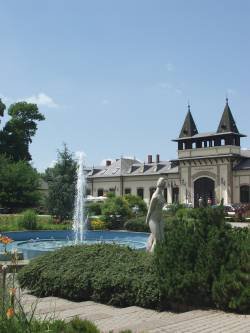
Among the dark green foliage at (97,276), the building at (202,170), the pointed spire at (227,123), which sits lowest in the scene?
the dark green foliage at (97,276)

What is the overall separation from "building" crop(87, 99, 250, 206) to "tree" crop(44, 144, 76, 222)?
1954 cm

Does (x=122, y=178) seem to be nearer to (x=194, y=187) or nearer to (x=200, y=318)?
(x=194, y=187)

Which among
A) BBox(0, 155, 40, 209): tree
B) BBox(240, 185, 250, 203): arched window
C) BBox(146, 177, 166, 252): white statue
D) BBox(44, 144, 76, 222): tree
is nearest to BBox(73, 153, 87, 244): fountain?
BBox(44, 144, 76, 222): tree

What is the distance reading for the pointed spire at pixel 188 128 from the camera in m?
54.2

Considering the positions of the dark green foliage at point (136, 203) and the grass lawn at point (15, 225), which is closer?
the grass lawn at point (15, 225)

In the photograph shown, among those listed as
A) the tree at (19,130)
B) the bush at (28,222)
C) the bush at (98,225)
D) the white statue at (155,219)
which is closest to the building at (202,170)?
the tree at (19,130)

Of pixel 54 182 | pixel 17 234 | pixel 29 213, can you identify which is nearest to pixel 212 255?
pixel 17 234

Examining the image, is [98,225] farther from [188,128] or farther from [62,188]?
[188,128]

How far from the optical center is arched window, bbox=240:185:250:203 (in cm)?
4772

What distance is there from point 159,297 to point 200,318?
1.43 m

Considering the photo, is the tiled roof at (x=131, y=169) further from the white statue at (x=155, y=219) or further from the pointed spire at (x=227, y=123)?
the white statue at (x=155, y=219)

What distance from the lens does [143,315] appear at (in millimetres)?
7469

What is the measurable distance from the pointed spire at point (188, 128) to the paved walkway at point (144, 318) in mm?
46324

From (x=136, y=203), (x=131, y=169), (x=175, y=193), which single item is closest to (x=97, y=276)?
(x=136, y=203)
